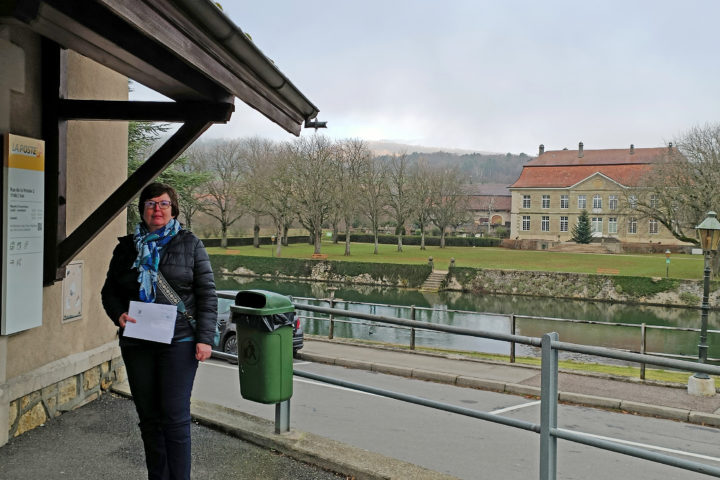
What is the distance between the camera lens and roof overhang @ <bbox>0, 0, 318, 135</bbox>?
9.50ft

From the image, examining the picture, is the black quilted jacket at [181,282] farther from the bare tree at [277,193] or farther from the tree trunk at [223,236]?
the tree trunk at [223,236]

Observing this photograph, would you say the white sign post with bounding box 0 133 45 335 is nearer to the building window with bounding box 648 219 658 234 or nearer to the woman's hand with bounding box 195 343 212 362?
the woman's hand with bounding box 195 343 212 362

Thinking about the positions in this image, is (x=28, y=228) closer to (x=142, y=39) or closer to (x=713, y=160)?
(x=142, y=39)


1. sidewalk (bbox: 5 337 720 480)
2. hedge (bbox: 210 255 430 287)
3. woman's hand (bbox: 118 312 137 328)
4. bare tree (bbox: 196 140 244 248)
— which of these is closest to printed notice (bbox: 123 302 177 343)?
woman's hand (bbox: 118 312 137 328)

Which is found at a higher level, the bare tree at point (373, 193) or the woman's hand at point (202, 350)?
the bare tree at point (373, 193)

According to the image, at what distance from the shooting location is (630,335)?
3062 centimetres

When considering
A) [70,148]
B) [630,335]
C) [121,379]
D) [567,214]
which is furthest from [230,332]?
[567,214]

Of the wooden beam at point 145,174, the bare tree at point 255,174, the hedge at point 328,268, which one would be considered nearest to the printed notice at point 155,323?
the wooden beam at point 145,174

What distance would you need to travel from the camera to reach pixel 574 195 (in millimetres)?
89125

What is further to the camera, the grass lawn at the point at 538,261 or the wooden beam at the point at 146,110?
the grass lawn at the point at 538,261

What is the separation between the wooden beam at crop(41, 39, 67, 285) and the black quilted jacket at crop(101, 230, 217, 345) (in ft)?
5.39

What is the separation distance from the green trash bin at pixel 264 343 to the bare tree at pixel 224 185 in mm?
66592

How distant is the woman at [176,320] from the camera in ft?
11.7

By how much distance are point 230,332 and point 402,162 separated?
65.3 m
